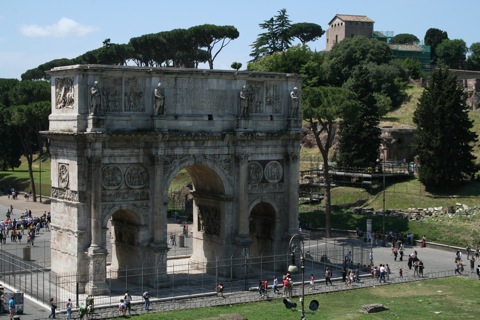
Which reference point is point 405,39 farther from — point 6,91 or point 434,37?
point 6,91

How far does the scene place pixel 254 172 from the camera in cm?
5053

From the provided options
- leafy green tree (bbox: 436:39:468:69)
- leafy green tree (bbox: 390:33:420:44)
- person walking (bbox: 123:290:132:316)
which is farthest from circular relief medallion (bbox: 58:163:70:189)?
leafy green tree (bbox: 390:33:420:44)

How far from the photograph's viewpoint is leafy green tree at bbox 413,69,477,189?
70.9 metres

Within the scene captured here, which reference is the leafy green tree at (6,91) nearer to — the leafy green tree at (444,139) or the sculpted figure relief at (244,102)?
the leafy green tree at (444,139)

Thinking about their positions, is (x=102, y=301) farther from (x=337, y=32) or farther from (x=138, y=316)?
(x=337, y=32)

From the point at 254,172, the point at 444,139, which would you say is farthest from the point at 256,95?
the point at 444,139

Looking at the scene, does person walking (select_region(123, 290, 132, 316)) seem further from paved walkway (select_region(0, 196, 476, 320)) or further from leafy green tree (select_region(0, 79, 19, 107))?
leafy green tree (select_region(0, 79, 19, 107))

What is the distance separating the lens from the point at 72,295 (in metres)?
44.3

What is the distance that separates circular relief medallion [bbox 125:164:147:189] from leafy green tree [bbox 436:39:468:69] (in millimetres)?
95811

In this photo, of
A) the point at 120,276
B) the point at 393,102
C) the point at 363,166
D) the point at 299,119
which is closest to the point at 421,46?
the point at 393,102

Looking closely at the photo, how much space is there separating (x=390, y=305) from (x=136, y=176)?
49.9ft

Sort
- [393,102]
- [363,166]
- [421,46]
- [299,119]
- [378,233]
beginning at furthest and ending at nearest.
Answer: [421,46]
[393,102]
[363,166]
[378,233]
[299,119]

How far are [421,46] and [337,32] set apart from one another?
14196 mm

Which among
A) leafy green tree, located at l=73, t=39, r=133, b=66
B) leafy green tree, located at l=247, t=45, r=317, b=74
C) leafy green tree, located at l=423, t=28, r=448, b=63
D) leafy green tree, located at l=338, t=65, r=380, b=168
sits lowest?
leafy green tree, located at l=338, t=65, r=380, b=168
